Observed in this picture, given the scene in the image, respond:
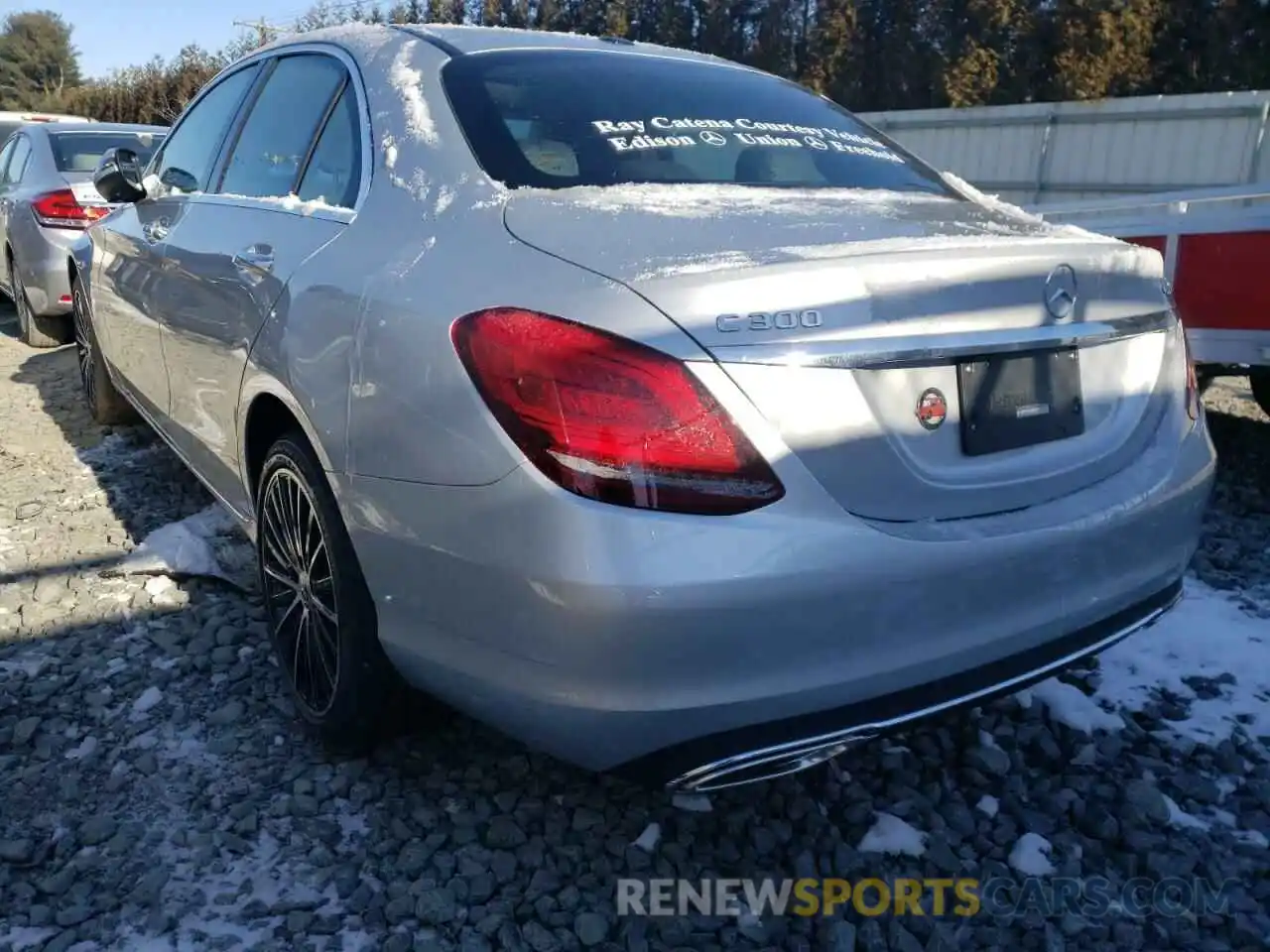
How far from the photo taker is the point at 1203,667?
295cm

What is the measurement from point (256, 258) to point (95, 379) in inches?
116

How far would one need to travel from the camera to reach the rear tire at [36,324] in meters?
7.47

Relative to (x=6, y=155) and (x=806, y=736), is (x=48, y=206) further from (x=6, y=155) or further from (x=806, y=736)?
(x=806, y=736)

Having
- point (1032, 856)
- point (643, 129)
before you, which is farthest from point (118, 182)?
point (1032, 856)

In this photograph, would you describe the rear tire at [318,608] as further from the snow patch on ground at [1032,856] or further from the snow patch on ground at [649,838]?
the snow patch on ground at [1032,856]

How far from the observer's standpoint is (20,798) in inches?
95.4

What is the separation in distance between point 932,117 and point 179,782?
14.8 meters

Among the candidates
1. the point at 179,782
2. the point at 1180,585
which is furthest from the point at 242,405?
the point at 1180,585

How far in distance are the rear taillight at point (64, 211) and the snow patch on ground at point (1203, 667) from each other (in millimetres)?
6439

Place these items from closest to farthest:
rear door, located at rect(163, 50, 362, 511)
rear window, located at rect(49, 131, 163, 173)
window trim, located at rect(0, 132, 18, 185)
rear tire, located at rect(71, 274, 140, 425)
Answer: rear door, located at rect(163, 50, 362, 511) < rear tire, located at rect(71, 274, 140, 425) < rear window, located at rect(49, 131, 163, 173) < window trim, located at rect(0, 132, 18, 185)

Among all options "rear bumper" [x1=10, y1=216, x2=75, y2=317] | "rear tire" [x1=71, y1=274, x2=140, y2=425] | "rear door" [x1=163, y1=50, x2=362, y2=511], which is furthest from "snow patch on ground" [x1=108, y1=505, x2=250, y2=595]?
"rear bumper" [x1=10, y1=216, x2=75, y2=317]

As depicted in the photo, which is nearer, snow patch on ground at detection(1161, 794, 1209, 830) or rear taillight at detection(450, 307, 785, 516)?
rear taillight at detection(450, 307, 785, 516)

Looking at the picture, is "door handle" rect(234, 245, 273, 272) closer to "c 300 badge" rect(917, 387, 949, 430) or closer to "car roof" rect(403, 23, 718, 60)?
"car roof" rect(403, 23, 718, 60)

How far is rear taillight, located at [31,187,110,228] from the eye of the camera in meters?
6.86
